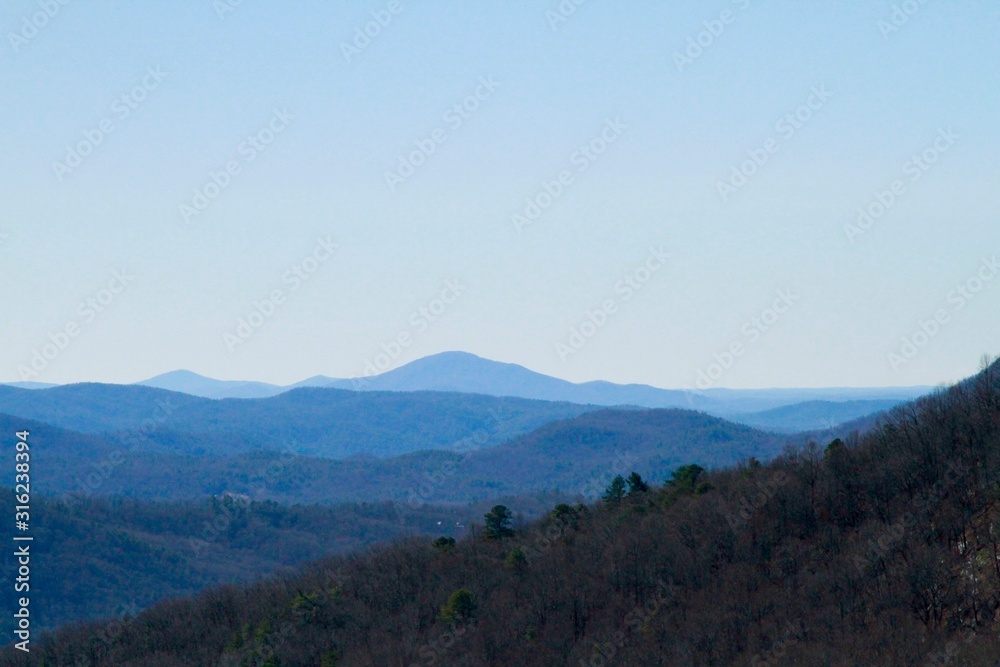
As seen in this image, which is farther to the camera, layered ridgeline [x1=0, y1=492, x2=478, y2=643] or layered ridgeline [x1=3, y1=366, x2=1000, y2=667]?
layered ridgeline [x1=0, y1=492, x2=478, y2=643]

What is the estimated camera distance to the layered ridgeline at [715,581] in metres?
33.4

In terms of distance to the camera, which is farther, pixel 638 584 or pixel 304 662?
pixel 304 662

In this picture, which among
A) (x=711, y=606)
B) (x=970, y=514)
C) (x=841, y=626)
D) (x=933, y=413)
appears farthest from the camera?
(x=933, y=413)

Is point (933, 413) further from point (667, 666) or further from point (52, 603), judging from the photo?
point (52, 603)

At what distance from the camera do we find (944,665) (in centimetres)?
2678

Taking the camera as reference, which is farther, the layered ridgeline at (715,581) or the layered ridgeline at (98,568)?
the layered ridgeline at (98,568)

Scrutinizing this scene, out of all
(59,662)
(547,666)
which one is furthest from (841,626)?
(59,662)

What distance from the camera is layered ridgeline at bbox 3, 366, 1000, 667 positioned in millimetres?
33375

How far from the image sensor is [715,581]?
150 ft

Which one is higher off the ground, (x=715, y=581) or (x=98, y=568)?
(x=715, y=581)

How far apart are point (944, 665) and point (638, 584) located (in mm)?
23537

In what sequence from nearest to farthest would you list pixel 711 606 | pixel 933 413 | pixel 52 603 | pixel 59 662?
pixel 711 606, pixel 933 413, pixel 59 662, pixel 52 603

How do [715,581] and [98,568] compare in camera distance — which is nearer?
[715,581]

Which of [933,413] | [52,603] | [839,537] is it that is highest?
[933,413]
